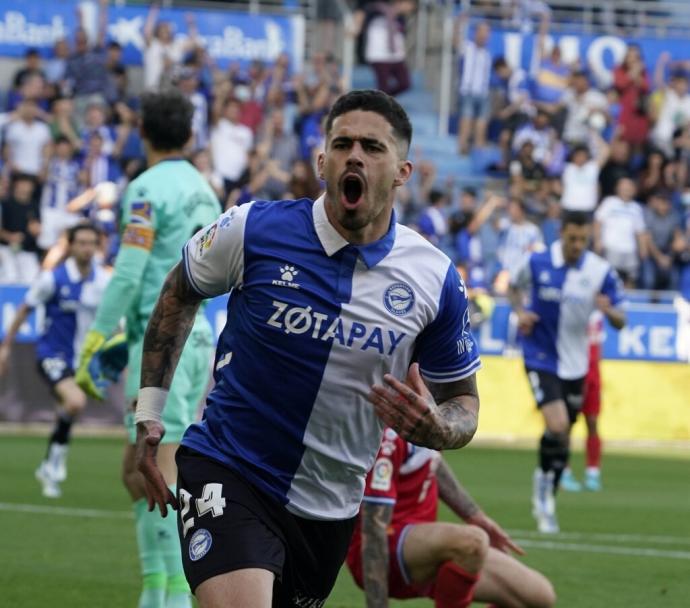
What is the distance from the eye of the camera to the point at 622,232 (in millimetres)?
25312

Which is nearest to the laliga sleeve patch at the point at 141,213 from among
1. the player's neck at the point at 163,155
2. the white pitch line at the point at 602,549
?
the player's neck at the point at 163,155

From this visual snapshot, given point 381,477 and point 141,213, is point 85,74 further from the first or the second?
point 381,477

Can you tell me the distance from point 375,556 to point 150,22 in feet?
68.1

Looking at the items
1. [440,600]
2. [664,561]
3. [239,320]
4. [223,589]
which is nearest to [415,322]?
[239,320]

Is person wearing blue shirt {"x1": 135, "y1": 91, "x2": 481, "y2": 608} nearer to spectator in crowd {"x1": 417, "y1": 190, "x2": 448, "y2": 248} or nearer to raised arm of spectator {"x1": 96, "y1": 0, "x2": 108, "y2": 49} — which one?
spectator in crowd {"x1": 417, "y1": 190, "x2": 448, "y2": 248}

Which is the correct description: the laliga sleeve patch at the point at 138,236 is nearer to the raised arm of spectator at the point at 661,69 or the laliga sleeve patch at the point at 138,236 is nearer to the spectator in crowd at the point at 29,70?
the spectator in crowd at the point at 29,70

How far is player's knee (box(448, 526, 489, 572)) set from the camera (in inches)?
283

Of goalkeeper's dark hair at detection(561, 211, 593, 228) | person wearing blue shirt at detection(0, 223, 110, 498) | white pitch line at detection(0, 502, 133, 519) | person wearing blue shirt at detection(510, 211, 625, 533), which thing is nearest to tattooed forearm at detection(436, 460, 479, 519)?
white pitch line at detection(0, 502, 133, 519)

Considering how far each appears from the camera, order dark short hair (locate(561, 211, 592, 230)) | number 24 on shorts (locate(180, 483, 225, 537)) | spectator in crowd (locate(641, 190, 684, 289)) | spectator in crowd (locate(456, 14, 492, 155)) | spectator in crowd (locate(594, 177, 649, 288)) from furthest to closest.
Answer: spectator in crowd (locate(456, 14, 492, 155)), spectator in crowd (locate(641, 190, 684, 289)), spectator in crowd (locate(594, 177, 649, 288)), dark short hair (locate(561, 211, 592, 230)), number 24 on shorts (locate(180, 483, 225, 537))

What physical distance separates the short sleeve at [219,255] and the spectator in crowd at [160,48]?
65.8 feet

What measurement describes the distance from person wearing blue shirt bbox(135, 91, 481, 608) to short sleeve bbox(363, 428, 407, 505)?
4.18 feet

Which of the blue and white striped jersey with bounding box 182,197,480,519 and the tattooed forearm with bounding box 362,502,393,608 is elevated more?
the blue and white striped jersey with bounding box 182,197,480,519

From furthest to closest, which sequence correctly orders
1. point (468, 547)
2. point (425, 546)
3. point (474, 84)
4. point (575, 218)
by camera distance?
point (474, 84), point (575, 218), point (425, 546), point (468, 547)

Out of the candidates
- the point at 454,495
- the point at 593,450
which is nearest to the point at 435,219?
the point at 593,450
